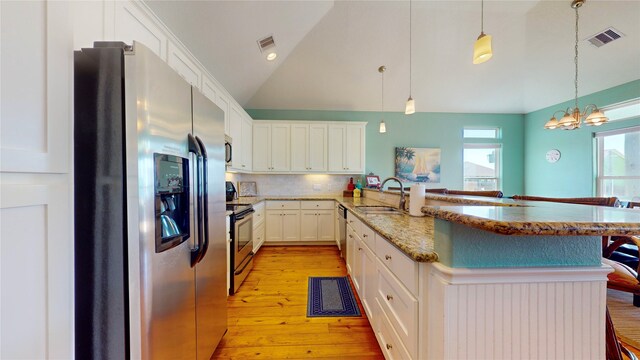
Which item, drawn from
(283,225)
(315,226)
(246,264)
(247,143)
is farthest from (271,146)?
(246,264)

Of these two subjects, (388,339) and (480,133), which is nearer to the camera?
(388,339)

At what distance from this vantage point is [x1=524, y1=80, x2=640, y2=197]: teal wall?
396 centimetres

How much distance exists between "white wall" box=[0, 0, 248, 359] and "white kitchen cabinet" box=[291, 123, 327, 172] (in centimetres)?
377

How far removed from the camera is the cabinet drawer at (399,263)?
1050 millimetres

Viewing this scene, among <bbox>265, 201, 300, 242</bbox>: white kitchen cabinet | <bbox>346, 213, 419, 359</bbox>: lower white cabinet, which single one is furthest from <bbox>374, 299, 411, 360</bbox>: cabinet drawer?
<bbox>265, 201, 300, 242</bbox>: white kitchen cabinet

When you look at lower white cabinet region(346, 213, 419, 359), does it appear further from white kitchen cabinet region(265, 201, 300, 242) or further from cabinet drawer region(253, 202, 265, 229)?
white kitchen cabinet region(265, 201, 300, 242)

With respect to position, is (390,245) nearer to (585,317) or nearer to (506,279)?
(506,279)

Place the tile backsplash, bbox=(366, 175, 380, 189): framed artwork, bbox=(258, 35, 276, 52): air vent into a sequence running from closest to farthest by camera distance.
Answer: bbox=(258, 35, 276, 52): air vent → bbox=(366, 175, 380, 189): framed artwork → the tile backsplash

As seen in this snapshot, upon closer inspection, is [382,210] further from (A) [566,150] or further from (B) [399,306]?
(A) [566,150]

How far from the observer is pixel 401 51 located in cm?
387

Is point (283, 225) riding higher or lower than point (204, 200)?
lower

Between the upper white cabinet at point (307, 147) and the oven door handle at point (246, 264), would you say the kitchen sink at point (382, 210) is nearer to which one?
the oven door handle at point (246, 264)

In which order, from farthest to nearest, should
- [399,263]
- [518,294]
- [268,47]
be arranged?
[268,47] < [399,263] < [518,294]

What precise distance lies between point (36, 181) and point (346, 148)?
166 inches
